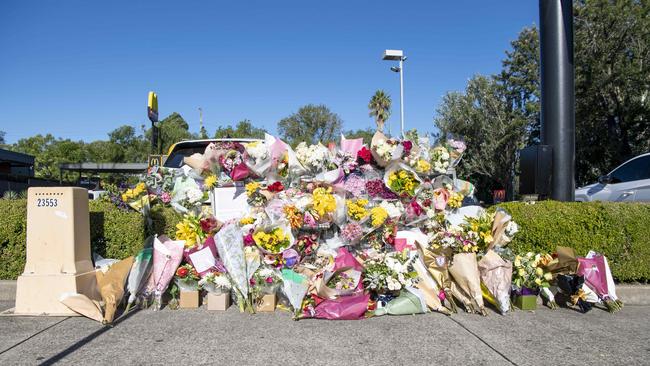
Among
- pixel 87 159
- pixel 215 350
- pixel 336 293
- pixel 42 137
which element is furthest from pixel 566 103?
pixel 42 137

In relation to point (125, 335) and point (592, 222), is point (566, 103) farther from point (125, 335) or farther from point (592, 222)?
point (125, 335)

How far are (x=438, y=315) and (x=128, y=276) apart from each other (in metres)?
→ 3.25

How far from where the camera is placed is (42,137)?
5781cm

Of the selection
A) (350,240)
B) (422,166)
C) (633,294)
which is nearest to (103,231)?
(350,240)

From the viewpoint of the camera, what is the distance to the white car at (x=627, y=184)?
28.7 ft

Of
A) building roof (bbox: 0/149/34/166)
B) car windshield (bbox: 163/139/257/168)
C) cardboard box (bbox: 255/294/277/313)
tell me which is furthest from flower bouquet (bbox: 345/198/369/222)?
building roof (bbox: 0/149/34/166)

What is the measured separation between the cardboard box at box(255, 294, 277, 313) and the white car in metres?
7.14

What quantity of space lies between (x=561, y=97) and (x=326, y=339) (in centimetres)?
493

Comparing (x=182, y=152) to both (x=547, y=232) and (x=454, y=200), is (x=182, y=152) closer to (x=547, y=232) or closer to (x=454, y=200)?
(x=454, y=200)

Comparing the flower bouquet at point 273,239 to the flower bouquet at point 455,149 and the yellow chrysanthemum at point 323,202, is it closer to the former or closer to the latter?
the yellow chrysanthemum at point 323,202

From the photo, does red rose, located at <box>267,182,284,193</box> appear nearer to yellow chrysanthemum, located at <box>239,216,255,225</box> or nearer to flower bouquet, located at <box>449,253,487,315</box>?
yellow chrysanthemum, located at <box>239,216,255,225</box>

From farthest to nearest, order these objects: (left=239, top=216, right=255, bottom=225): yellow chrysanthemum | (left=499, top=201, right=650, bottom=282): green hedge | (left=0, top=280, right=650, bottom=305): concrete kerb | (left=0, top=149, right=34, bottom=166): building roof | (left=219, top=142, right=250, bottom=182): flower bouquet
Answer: (left=0, top=149, right=34, bottom=166): building roof
(left=219, top=142, right=250, bottom=182): flower bouquet
(left=499, top=201, right=650, bottom=282): green hedge
(left=0, top=280, right=650, bottom=305): concrete kerb
(left=239, top=216, right=255, bottom=225): yellow chrysanthemum

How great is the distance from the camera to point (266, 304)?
508 centimetres

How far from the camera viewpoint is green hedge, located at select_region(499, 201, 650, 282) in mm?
5711
